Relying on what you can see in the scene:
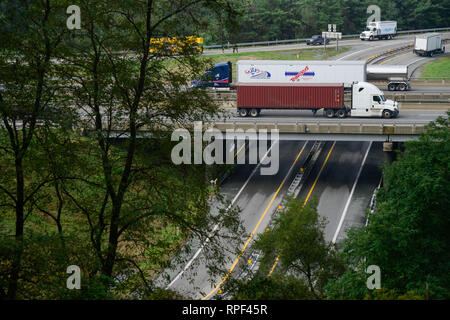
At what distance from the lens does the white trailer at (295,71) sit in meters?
50.4

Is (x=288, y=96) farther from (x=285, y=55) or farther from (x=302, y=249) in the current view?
(x=285, y=55)

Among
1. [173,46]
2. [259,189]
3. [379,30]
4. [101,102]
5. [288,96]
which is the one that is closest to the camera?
[101,102]

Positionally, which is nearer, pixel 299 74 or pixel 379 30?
pixel 299 74

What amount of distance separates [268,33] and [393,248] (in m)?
65.2

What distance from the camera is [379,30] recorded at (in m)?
82.6

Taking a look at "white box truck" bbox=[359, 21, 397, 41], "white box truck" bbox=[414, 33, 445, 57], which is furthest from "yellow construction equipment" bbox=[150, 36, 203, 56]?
"white box truck" bbox=[359, 21, 397, 41]

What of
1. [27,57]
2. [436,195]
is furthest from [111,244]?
[436,195]

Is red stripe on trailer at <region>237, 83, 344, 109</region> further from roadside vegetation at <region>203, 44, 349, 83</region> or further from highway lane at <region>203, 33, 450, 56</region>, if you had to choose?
highway lane at <region>203, 33, 450, 56</region>

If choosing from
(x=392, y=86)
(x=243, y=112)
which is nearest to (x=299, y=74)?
(x=243, y=112)

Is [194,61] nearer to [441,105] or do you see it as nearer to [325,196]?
[325,196]

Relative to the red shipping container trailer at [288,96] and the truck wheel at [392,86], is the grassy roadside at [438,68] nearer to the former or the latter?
the truck wheel at [392,86]

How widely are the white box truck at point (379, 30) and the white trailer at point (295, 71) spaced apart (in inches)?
1348

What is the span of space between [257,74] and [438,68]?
2814cm

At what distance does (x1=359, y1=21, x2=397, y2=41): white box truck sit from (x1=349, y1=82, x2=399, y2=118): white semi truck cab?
38130 mm
